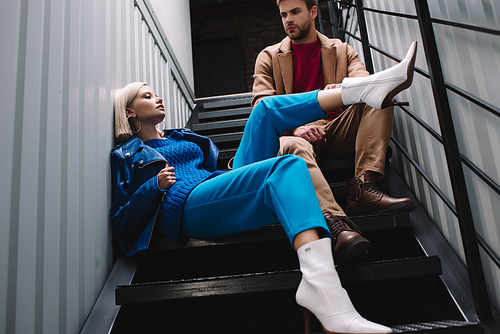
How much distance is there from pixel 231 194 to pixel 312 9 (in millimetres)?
1489

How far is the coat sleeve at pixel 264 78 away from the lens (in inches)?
77.7

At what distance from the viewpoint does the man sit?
4.07 ft

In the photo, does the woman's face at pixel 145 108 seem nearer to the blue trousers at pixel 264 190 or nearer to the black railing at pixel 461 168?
the blue trousers at pixel 264 190

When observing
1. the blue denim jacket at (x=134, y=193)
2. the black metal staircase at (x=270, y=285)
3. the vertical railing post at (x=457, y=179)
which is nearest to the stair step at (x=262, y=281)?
the black metal staircase at (x=270, y=285)

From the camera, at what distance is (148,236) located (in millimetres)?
1298

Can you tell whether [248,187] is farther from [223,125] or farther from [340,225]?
[223,125]

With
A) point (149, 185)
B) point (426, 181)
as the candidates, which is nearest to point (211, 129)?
point (149, 185)

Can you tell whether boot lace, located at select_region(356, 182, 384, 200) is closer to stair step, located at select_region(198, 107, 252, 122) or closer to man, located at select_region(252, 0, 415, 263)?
man, located at select_region(252, 0, 415, 263)

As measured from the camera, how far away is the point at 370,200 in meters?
1.34

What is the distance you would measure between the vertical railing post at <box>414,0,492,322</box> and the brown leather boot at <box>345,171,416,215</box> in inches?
10.4

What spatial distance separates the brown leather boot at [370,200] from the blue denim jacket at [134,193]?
0.78 meters

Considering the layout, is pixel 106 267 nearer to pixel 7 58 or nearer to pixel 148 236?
pixel 148 236

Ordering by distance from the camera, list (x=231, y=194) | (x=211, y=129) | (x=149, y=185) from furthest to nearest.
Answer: (x=211, y=129)
(x=149, y=185)
(x=231, y=194)

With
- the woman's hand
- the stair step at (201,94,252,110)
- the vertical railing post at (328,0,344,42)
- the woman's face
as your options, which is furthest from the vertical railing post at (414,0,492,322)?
the stair step at (201,94,252,110)
